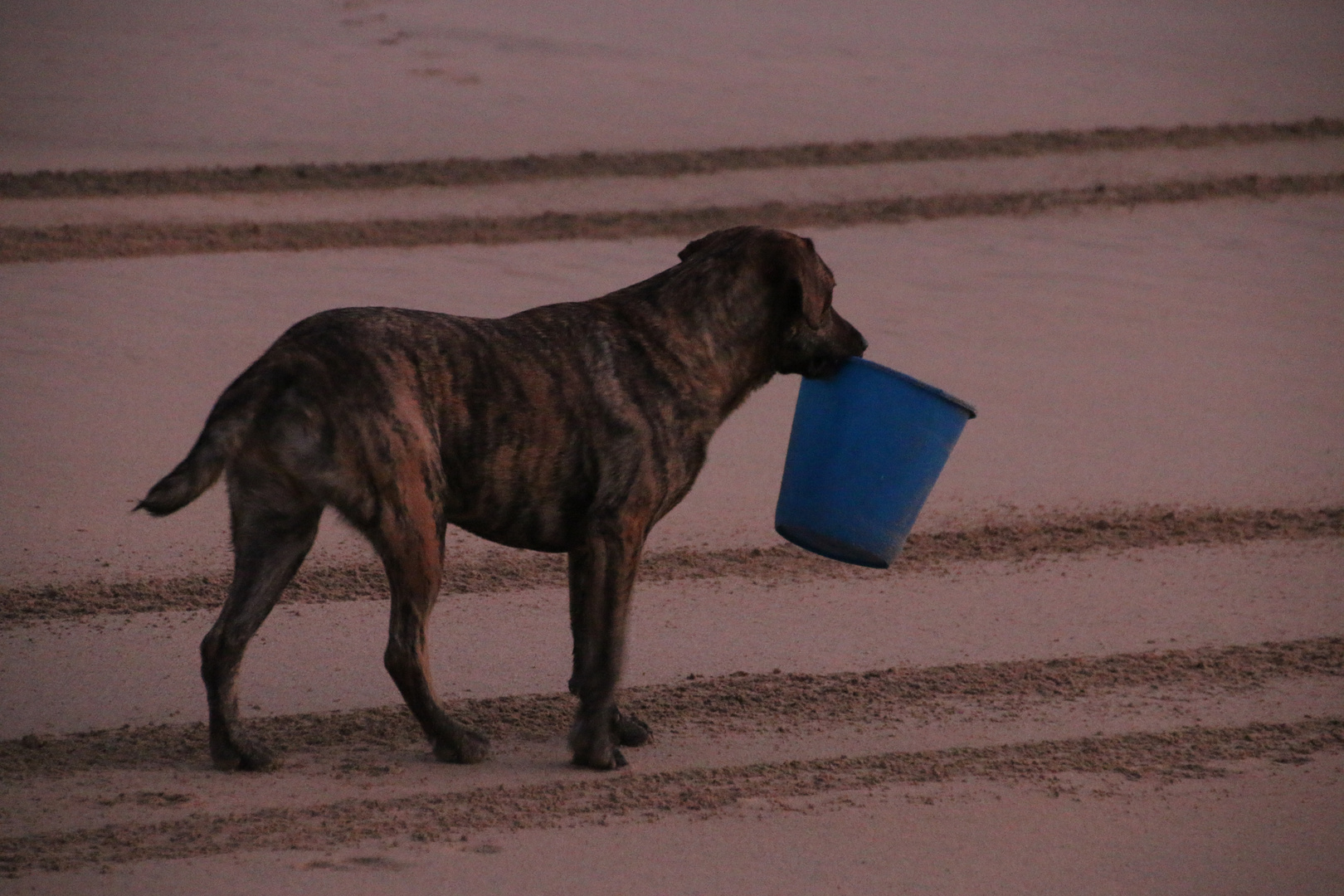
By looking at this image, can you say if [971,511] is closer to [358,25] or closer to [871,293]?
[871,293]

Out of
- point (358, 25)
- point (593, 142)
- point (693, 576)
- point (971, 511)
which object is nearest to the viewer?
point (693, 576)

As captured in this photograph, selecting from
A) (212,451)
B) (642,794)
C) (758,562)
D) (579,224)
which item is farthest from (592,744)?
(579,224)

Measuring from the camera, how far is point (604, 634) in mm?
5840

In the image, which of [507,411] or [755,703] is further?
[755,703]

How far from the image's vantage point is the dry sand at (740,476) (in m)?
5.47

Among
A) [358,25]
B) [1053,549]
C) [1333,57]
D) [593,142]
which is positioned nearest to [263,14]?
[358,25]

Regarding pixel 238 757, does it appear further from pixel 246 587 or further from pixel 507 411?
pixel 507 411

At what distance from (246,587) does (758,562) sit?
2.90 metres

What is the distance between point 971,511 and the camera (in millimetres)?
8500

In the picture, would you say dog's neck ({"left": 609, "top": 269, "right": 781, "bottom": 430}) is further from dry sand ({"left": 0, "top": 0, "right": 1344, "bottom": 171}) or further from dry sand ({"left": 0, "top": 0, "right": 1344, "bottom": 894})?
dry sand ({"left": 0, "top": 0, "right": 1344, "bottom": 171})

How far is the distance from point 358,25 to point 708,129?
433 centimetres

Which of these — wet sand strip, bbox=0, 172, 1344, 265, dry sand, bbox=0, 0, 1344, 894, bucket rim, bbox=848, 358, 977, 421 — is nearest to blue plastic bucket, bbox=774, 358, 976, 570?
bucket rim, bbox=848, 358, 977, 421

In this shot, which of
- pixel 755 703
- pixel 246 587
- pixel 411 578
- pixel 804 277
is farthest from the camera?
pixel 755 703

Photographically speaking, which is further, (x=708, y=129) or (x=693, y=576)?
(x=708, y=129)
